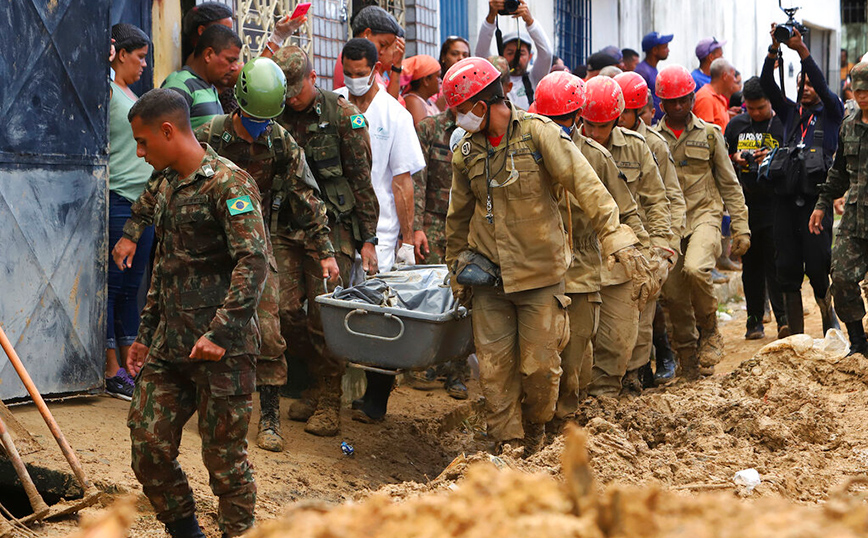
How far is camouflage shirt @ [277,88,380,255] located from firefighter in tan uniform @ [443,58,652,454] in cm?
81

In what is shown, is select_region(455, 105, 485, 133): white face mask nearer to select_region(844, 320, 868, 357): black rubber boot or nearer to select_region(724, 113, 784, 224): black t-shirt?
select_region(844, 320, 868, 357): black rubber boot

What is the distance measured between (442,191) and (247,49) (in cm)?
204

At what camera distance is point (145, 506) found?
5.14m

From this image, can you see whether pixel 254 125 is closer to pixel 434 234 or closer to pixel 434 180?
pixel 434 180

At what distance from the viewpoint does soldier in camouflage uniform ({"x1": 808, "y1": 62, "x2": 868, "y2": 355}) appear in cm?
729

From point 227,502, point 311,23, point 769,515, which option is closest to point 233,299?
point 227,502

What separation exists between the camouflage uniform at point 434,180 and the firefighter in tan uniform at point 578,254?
1291 millimetres

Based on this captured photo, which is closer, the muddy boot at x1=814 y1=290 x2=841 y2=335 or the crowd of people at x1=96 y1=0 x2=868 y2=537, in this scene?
the crowd of people at x1=96 y1=0 x2=868 y2=537

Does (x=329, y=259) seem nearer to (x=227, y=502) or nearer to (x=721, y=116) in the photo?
(x=227, y=502)

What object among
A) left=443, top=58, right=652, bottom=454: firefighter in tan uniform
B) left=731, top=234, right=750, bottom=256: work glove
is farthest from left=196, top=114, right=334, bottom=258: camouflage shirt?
left=731, top=234, right=750, bottom=256: work glove

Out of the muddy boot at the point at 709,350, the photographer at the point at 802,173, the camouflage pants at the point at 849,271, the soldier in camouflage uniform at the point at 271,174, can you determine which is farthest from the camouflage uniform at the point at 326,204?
the photographer at the point at 802,173

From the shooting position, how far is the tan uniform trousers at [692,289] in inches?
317

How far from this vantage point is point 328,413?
6516 millimetres

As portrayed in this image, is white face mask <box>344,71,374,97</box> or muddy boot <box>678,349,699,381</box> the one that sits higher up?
white face mask <box>344,71,374,97</box>
